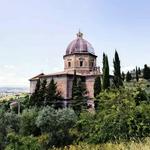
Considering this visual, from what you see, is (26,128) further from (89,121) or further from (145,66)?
(145,66)

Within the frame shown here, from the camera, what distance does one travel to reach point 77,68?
5759 cm

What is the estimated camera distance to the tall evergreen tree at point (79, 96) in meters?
48.3

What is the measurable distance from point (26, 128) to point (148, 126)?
18.5 meters

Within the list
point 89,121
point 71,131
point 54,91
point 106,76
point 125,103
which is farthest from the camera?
point 54,91

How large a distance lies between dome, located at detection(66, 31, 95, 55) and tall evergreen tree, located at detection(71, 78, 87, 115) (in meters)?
7.85

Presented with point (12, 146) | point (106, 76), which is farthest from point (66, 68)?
point (12, 146)

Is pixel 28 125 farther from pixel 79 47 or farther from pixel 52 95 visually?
pixel 79 47

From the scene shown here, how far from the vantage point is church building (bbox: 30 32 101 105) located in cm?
5330

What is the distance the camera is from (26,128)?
34469 millimetres

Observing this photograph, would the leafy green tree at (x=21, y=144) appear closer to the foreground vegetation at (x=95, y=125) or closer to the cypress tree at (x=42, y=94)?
the foreground vegetation at (x=95, y=125)

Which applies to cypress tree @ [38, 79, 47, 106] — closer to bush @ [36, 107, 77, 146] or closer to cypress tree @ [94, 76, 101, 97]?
cypress tree @ [94, 76, 101, 97]

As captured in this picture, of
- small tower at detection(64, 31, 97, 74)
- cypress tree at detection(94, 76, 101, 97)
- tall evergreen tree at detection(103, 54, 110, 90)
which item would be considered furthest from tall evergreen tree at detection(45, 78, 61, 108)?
tall evergreen tree at detection(103, 54, 110, 90)

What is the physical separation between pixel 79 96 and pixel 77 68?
935cm

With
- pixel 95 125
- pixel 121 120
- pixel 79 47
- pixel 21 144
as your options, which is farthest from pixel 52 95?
pixel 121 120
